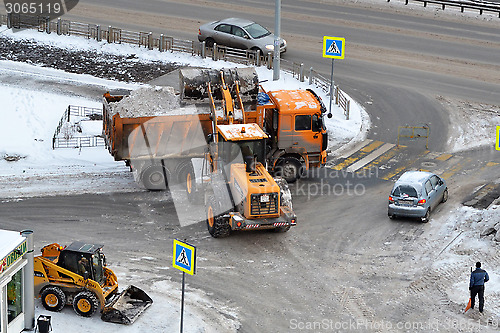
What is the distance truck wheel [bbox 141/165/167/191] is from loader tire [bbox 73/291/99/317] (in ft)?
30.0

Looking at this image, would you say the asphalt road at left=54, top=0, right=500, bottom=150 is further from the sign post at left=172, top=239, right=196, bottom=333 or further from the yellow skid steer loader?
the sign post at left=172, top=239, right=196, bottom=333

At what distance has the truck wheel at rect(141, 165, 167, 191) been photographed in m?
30.8

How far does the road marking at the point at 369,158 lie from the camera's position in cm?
3341

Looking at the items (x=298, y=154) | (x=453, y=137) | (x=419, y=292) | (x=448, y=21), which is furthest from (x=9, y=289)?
(x=448, y=21)

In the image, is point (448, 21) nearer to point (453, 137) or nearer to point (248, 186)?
point (453, 137)

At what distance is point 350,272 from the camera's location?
1004 inches

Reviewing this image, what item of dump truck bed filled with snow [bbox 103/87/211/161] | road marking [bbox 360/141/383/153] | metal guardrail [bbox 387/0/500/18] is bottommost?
road marking [bbox 360/141/383/153]

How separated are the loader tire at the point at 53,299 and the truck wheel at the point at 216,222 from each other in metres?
6.21

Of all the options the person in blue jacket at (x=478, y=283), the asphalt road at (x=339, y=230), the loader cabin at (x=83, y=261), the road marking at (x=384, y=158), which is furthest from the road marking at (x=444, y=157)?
the loader cabin at (x=83, y=261)

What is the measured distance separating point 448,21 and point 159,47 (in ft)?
56.6

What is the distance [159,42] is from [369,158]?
14.9m

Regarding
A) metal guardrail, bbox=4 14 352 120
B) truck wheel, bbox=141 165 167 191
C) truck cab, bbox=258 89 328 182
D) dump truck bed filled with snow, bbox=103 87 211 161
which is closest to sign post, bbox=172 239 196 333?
dump truck bed filled with snow, bbox=103 87 211 161

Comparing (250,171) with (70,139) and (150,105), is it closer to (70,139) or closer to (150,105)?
(150,105)

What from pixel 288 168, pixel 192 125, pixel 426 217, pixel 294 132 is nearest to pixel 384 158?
pixel 288 168
